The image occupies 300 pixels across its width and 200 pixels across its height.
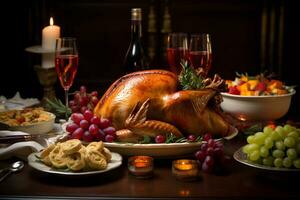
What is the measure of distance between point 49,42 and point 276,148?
44.8 inches

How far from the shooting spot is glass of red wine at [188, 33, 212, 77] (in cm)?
166

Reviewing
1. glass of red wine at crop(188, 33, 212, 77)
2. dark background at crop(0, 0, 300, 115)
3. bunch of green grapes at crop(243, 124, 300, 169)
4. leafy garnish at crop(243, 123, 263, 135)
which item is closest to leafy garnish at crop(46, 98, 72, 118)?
glass of red wine at crop(188, 33, 212, 77)

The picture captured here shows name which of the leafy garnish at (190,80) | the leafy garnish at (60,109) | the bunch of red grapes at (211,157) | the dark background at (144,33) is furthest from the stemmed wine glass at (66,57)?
the dark background at (144,33)

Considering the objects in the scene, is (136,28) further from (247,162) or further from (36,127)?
(247,162)

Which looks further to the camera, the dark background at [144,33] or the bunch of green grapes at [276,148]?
the dark background at [144,33]

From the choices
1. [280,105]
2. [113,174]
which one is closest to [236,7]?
[280,105]

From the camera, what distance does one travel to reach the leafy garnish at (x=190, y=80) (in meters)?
1.53

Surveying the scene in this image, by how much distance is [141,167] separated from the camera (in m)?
1.27

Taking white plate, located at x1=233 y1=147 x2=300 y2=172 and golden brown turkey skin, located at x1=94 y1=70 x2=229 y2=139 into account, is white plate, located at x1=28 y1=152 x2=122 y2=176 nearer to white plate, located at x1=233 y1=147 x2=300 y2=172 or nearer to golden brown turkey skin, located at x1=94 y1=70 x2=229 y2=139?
golden brown turkey skin, located at x1=94 y1=70 x2=229 y2=139

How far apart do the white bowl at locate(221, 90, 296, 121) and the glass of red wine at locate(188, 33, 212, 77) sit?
0.15 meters

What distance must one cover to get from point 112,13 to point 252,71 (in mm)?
943

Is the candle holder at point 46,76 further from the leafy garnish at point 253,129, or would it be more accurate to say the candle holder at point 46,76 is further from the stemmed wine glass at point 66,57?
the leafy garnish at point 253,129

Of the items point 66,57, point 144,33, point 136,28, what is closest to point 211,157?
point 66,57

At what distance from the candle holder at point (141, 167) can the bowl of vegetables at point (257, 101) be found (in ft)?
1.86
